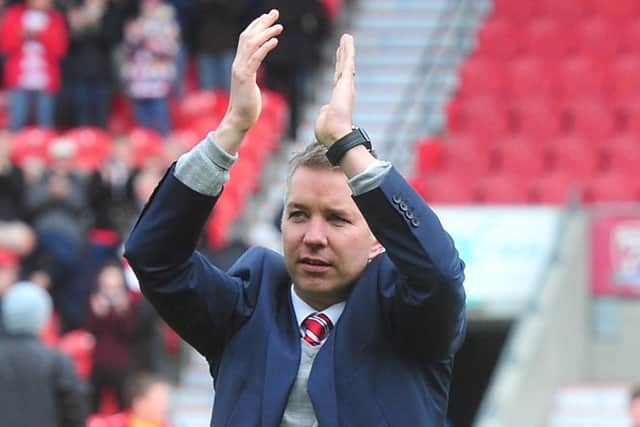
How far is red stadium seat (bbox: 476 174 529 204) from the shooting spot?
1259cm

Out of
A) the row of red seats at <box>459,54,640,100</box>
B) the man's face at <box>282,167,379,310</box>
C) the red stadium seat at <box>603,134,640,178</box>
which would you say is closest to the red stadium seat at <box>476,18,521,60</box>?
the row of red seats at <box>459,54,640,100</box>

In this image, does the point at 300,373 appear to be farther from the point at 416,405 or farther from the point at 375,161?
the point at 375,161

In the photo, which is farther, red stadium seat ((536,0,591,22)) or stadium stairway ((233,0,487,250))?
red stadium seat ((536,0,591,22))

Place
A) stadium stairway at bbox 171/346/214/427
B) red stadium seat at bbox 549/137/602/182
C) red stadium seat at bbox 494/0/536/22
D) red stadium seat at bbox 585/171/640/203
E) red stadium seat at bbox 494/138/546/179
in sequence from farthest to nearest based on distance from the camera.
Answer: red stadium seat at bbox 494/0/536/22, red stadium seat at bbox 494/138/546/179, red stadium seat at bbox 549/137/602/182, red stadium seat at bbox 585/171/640/203, stadium stairway at bbox 171/346/214/427

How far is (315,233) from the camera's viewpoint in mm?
3438

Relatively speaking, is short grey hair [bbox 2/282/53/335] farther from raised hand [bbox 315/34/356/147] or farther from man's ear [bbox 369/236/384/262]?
raised hand [bbox 315/34/356/147]

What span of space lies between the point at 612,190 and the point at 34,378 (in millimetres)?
5700

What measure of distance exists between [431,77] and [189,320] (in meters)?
11.6

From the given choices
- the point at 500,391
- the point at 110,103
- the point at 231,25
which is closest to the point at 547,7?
the point at 231,25

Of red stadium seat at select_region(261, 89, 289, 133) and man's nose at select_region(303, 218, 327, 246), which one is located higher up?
man's nose at select_region(303, 218, 327, 246)

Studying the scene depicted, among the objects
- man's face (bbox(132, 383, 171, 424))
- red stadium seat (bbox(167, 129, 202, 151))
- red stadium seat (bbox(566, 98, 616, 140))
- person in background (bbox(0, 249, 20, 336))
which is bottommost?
man's face (bbox(132, 383, 171, 424))

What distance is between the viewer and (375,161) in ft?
11.0

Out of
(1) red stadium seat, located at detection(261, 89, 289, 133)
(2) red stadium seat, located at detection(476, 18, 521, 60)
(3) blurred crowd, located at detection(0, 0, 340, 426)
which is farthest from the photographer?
(2) red stadium seat, located at detection(476, 18, 521, 60)

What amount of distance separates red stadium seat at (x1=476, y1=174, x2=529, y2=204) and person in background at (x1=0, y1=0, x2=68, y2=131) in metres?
4.30
